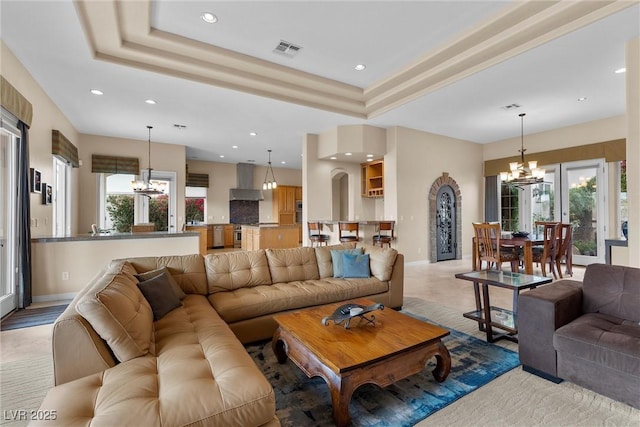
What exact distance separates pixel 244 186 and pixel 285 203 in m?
1.67

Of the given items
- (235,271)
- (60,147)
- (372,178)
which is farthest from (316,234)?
(60,147)

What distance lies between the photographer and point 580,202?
6.62 m

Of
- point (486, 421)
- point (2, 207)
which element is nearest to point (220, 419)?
point (486, 421)

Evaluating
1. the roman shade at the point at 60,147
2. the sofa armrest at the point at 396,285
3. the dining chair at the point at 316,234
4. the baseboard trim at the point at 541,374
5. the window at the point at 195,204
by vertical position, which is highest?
the roman shade at the point at 60,147

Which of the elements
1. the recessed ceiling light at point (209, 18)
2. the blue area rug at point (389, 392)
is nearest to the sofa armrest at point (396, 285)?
the blue area rug at point (389, 392)

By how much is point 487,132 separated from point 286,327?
22.9 ft

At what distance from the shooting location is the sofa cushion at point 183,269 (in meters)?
2.93

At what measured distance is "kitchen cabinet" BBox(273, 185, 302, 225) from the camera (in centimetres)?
1148

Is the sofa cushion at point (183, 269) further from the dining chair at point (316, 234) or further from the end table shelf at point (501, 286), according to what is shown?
the dining chair at point (316, 234)

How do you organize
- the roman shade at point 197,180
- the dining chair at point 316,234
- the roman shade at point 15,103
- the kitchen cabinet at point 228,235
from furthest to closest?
the kitchen cabinet at point 228,235 → the roman shade at point 197,180 → the dining chair at point 316,234 → the roman shade at point 15,103

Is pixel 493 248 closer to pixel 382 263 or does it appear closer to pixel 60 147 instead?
pixel 382 263

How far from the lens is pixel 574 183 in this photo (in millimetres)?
6738

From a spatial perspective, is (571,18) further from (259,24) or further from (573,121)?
(573,121)

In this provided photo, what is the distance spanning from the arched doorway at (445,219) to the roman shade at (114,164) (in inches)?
279
